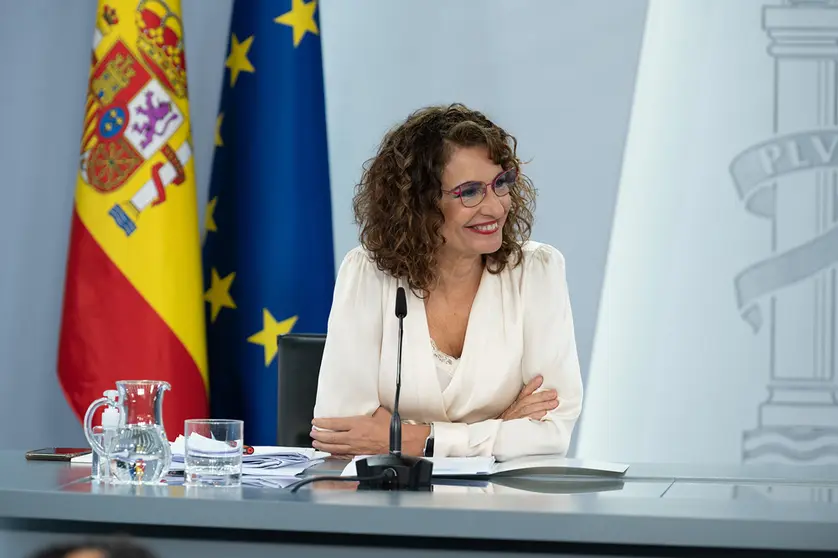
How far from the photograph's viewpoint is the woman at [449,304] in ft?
7.41

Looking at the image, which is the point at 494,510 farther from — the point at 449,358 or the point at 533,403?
the point at 449,358

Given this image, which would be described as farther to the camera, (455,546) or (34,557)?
(455,546)

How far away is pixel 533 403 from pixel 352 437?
0.40 meters

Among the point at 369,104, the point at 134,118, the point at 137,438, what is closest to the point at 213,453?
the point at 137,438

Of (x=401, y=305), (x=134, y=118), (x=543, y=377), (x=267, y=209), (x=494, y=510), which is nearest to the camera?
(x=494, y=510)

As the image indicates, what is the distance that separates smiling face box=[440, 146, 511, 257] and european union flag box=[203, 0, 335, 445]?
948mm

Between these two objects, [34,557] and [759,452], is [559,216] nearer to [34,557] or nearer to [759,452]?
[759,452]

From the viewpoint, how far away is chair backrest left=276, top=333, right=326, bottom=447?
2453mm

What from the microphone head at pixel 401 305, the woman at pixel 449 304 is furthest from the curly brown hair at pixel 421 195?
the microphone head at pixel 401 305

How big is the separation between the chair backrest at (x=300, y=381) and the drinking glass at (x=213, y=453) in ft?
2.61

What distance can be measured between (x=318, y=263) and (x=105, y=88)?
842mm

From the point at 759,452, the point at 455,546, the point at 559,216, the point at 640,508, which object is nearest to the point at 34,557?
the point at 455,546

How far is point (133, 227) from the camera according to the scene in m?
3.14

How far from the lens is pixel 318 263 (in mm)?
3248
